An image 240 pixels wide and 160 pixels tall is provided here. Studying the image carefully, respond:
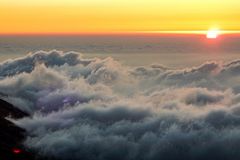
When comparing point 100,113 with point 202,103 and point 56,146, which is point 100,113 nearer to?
point 56,146

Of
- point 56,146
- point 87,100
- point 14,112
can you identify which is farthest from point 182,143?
point 87,100

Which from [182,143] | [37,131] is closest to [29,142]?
[37,131]

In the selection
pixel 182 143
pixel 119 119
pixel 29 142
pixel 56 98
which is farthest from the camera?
pixel 56 98

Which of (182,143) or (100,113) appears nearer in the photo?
(182,143)

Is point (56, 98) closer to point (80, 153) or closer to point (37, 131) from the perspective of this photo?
point (37, 131)

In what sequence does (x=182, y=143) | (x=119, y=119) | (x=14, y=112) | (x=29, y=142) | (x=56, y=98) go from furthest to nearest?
(x=56, y=98)
(x=119, y=119)
(x=14, y=112)
(x=182, y=143)
(x=29, y=142)

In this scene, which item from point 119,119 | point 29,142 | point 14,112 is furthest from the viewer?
point 119,119

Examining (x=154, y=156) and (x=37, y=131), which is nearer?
(x=154, y=156)

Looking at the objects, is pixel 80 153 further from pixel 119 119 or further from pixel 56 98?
pixel 56 98
